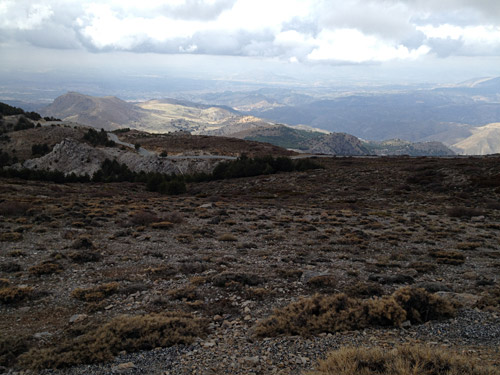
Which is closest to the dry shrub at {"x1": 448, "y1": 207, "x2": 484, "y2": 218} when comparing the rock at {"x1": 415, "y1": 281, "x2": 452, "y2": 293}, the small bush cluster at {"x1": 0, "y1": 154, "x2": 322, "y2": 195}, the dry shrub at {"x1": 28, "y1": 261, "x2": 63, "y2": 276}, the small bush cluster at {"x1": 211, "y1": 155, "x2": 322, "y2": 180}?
the rock at {"x1": 415, "y1": 281, "x2": 452, "y2": 293}

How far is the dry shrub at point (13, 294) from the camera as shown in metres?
9.55

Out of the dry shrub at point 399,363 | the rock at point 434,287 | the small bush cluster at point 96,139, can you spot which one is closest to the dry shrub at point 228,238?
the rock at point 434,287

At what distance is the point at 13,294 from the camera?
9.62 meters

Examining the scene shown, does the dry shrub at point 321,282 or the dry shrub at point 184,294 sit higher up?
the dry shrub at point 321,282

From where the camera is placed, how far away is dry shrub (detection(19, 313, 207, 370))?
657 centimetres

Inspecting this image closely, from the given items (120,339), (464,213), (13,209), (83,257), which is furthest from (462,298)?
(13,209)

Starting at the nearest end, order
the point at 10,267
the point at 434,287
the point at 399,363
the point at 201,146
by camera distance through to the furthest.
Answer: the point at 399,363, the point at 434,287, the point at 10,267, the point at 201,146

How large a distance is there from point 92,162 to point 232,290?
69714 mm

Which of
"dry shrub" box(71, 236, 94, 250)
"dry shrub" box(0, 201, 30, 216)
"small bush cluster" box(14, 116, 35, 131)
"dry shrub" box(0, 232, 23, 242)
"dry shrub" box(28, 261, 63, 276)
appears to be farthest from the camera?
"small bush cluster" box(14, 116, 35, 131)

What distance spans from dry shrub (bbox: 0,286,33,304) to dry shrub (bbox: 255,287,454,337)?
834 centimetres

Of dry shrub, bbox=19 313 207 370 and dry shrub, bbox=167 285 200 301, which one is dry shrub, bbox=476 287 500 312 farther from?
dry shrub, bbox=167 285 200 301

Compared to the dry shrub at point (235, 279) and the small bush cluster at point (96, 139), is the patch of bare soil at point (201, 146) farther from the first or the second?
the dry shrub at point (235, 279)

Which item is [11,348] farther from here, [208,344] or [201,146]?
[201,146]

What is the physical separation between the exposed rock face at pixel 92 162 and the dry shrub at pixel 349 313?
63395 millimetres
